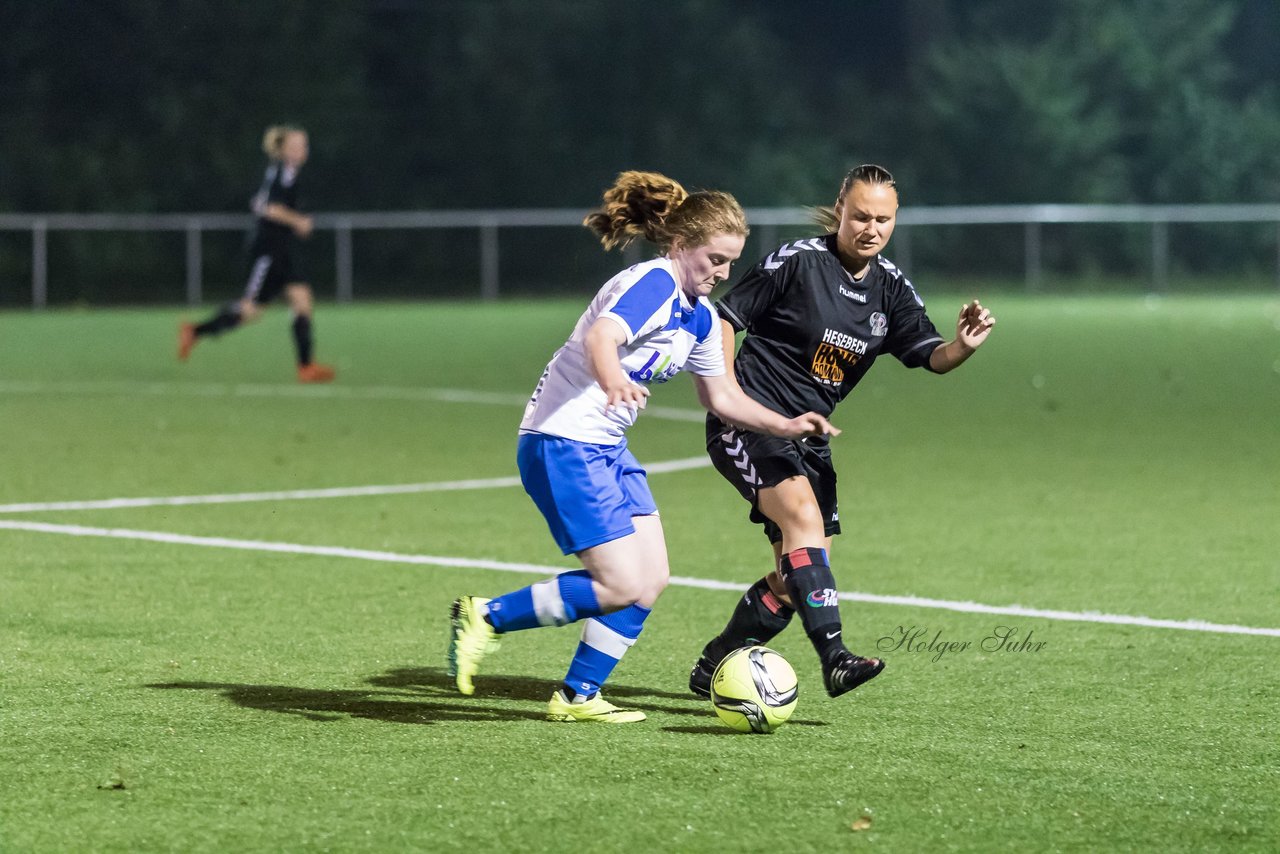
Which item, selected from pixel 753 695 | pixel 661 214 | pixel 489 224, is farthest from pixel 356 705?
pixel 489 224

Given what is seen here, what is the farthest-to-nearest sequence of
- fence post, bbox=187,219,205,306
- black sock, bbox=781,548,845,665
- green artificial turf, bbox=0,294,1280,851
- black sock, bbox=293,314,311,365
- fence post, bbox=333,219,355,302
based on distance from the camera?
fence post, bbox=333,219,355,302, fence post, bbox=187,219,205,306, black sock, bbox=293,314,311,365, black sock, bbox=781,548,845,665, green artificial turf, bbox=0,294,1280,851

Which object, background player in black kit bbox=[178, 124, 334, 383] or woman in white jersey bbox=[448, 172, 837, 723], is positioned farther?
background player in black kit bbox=[178, 124, 334, 383]

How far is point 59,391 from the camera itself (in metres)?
17.5

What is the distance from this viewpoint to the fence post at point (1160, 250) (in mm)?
39344

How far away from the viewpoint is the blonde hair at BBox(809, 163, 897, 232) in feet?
21.3

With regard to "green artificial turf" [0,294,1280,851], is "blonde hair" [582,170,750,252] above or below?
above

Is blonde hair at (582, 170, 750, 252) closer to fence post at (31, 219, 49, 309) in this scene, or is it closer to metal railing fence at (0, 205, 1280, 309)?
metal railing fence at (0, 205, 1280, 309)

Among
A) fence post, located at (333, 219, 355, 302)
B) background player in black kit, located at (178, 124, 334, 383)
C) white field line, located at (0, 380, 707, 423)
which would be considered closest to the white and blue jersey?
white field line, located at (0, 380, 707, 423)

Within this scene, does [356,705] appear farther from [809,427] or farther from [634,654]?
[809,427]

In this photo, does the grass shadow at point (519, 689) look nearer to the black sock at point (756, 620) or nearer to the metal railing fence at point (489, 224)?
the black sock at point (756, 620)

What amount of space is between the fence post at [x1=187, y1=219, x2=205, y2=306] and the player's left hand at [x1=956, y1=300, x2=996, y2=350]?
2971 cm

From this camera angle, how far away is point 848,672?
19.3 ft

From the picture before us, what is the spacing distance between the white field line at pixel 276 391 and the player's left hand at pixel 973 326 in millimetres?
9422

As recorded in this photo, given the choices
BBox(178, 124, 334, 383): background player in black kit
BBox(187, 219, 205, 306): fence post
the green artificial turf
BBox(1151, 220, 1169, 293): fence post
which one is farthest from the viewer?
BBox(1151, 220, 1169, 293): fence post
